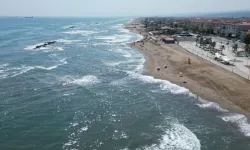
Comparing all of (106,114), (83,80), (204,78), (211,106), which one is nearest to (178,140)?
(106,114)

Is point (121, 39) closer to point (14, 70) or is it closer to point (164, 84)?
point (14, 70)

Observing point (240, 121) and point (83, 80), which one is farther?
point (83, 80)

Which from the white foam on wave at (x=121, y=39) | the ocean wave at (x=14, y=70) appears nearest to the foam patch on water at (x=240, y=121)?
the ocean wave at (x=14, y=70)

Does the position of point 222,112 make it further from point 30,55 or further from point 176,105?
point 30,55

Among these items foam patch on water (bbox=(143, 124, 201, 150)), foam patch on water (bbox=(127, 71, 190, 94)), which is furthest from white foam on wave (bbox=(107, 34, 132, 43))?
foam patch on water (bbox=(143, 124, 201, 150))

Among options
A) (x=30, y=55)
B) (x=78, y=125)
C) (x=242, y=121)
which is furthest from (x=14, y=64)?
(x=242, y=121)

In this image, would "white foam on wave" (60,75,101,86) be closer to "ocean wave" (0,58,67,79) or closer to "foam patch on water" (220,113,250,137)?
"ocean wave" (0,58,67,79)
